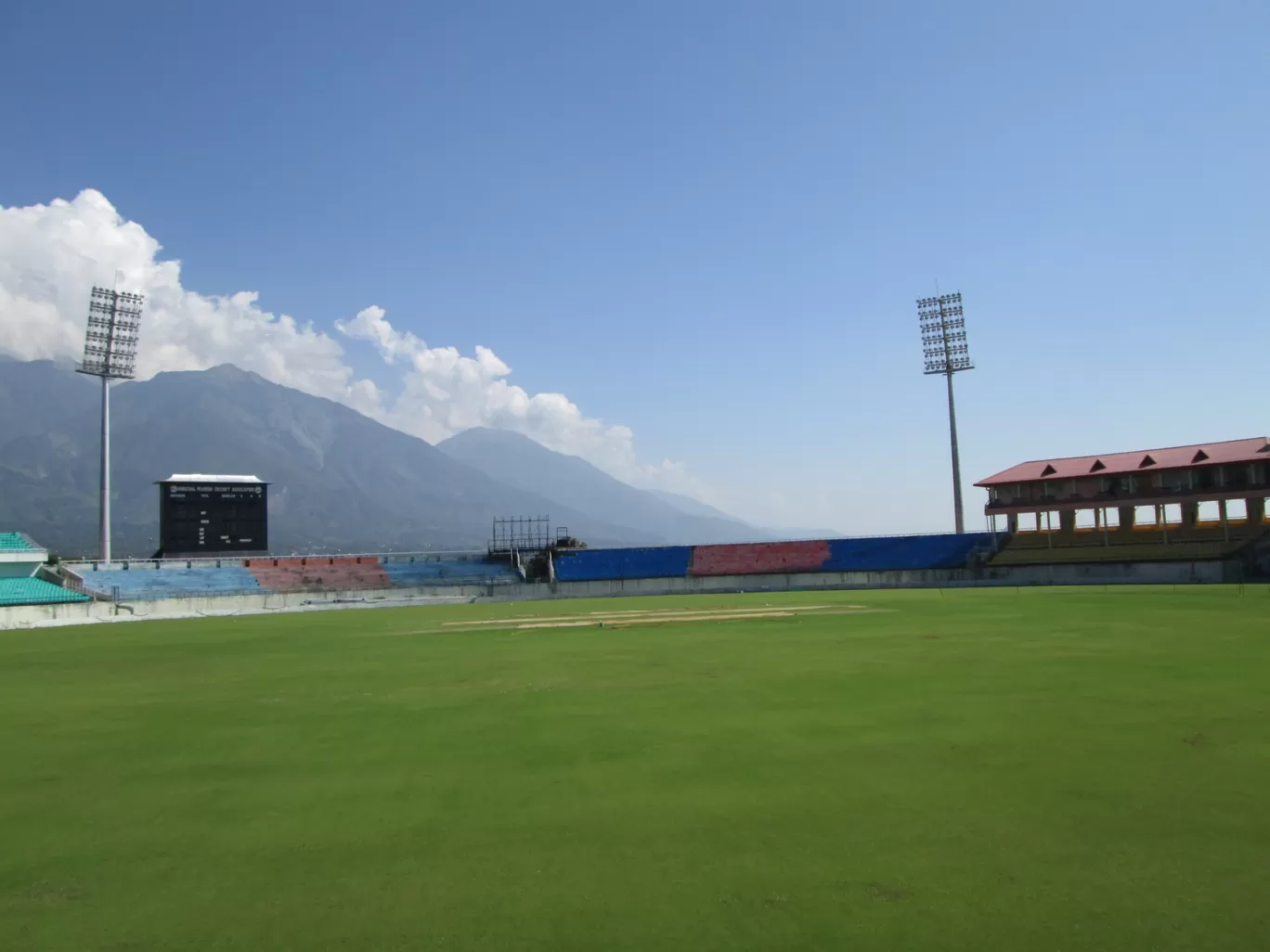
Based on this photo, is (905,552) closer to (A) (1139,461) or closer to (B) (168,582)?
(A) (1139,461)

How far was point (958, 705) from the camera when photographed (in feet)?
40.6

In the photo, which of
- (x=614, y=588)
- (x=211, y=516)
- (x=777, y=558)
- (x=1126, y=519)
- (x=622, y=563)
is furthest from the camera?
(x=622, y=563)

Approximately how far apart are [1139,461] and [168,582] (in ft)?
209

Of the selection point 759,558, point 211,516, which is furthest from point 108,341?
point 759,558

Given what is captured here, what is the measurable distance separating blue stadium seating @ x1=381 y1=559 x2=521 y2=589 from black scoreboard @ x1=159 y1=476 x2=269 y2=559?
32.0ft

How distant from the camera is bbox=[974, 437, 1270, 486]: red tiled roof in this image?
163ft

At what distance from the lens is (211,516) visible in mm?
55844

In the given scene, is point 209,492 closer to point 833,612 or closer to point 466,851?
point 833,612

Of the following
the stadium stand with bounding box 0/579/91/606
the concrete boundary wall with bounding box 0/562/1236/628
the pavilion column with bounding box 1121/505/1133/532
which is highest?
the pavilion column with bounding box 1121/505/1133/532

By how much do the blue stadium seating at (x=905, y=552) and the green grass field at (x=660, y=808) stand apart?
41.1 meters

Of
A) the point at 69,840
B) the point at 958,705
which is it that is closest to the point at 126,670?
the point at 69,840

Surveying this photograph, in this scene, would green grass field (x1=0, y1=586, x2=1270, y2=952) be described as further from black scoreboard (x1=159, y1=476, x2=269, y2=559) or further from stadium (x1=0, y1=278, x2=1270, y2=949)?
black scoreboard (x1=159, y1=476, x2=269, y2=559)

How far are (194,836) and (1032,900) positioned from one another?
7074mm

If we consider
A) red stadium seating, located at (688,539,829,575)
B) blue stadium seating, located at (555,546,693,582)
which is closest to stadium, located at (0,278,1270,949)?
red stadium seating, located at (688,539,829,575)
